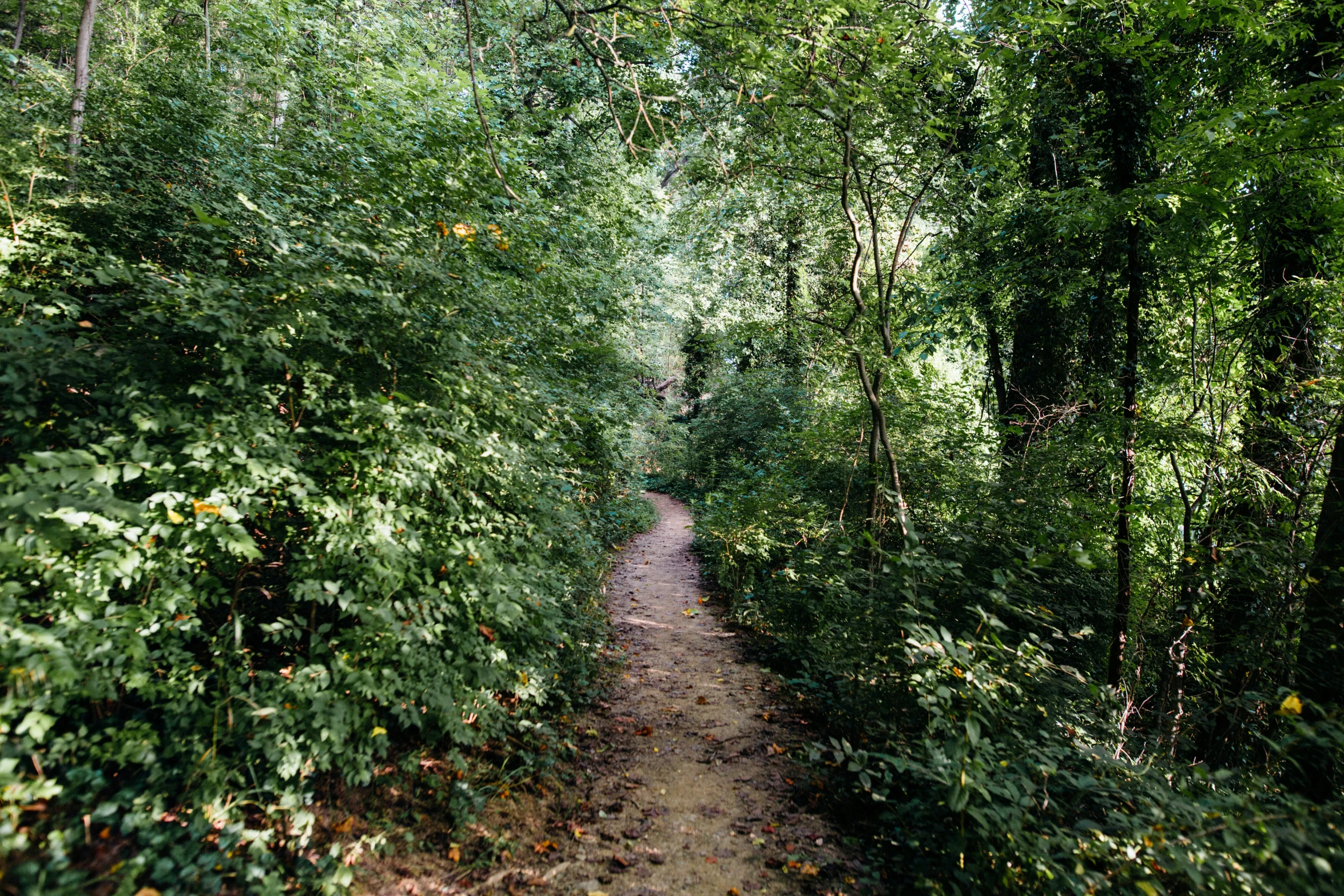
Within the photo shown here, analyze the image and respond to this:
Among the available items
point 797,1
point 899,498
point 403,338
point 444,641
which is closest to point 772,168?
point 797,1

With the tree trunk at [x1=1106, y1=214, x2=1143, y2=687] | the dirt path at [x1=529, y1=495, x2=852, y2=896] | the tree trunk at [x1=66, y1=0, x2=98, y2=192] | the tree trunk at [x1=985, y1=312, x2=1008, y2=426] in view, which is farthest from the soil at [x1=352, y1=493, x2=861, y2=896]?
the tree trunk at [x1=66, y1=0, x2=98, y2=192]

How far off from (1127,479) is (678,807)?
185 inches

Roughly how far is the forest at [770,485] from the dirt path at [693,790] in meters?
0.40

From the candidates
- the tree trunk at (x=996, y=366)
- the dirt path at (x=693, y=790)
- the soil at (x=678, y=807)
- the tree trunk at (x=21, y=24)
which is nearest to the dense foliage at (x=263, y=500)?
the soil at (x=678, y=807)

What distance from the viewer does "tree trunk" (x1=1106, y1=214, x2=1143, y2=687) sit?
4883 mm

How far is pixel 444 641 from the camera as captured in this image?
137 inches

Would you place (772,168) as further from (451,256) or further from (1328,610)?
(1328,610)

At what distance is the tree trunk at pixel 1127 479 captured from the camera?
4883 millimetres

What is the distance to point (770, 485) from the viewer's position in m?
9.50

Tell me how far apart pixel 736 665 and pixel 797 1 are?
21.2 ft

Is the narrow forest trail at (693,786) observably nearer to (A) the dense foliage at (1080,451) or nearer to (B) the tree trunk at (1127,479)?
(A) the dense foliage at (1080,451)

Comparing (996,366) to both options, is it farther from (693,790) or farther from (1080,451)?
(693,790)

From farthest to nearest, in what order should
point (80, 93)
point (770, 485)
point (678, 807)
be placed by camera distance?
point (770, 485) → point (80, 93) → point (678, 807)

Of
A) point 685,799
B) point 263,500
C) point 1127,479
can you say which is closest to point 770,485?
point 1127,479
